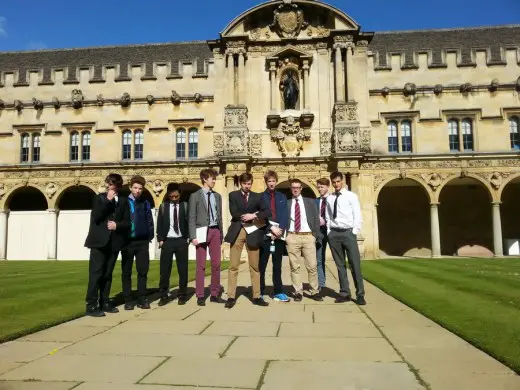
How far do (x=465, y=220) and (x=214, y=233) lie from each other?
21087 millimetres

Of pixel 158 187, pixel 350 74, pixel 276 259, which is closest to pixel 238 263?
pixel 276 259

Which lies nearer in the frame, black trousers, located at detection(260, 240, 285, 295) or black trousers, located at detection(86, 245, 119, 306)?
black trousers, located at detection(86, 245, 119, 306)

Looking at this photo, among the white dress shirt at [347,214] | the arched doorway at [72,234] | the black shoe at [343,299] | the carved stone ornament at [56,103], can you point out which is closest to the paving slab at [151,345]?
the black shoe at [343,299]

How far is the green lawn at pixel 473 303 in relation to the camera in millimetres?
4488

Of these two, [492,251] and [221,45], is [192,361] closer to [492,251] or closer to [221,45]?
[221,45]

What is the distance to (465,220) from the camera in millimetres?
24406

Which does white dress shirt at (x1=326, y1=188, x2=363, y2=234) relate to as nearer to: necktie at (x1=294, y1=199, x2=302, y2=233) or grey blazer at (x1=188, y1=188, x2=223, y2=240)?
necktie at (x1=294, y1=199, x2=302, y2=233)

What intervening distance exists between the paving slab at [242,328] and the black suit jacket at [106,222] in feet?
7.25

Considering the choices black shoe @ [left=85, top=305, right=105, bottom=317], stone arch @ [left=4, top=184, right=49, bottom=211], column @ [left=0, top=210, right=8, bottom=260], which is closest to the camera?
black shoe @ [left=85, top=305, right=105, bottom=317]

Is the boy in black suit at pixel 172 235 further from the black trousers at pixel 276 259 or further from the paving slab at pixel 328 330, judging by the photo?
the paving slab at pixel 328 330

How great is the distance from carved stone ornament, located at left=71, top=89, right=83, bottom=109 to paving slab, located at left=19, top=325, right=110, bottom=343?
21.4 meters

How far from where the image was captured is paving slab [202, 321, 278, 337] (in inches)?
195

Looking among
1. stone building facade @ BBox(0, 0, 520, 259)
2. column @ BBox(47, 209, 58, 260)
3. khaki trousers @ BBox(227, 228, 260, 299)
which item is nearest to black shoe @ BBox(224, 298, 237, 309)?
khaki trousers @ BBox(227, 228, 260, 299)

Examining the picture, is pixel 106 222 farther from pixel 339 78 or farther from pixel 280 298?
pixel 339 78
